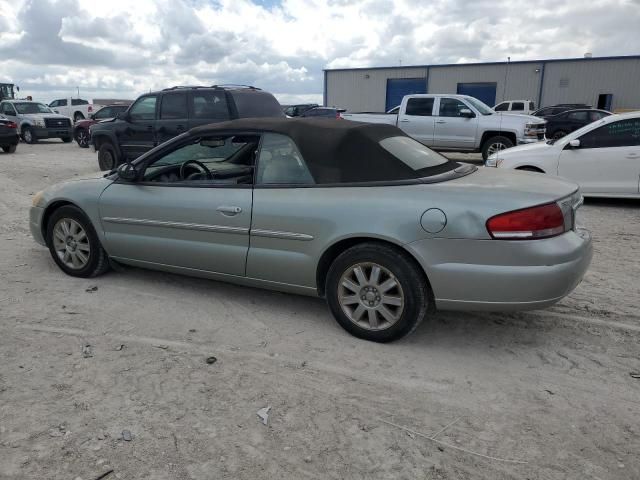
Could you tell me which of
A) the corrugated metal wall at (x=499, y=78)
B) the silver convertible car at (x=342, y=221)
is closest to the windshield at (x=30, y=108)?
the silver convertible car at (x=342, y=221)

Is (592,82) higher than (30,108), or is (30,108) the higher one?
(592,82)

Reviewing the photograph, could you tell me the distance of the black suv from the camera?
32.1ft

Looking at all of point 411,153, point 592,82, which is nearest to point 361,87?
point 592,82

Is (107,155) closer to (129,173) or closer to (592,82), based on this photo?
(129,173)

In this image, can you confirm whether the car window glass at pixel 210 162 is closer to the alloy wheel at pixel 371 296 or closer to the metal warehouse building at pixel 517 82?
the alloy wheel at pixel 371 296

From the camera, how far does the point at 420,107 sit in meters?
13.7

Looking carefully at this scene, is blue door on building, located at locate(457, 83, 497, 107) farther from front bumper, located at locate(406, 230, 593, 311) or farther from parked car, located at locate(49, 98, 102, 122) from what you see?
front bumper, located at locate(406, 230, 593, 311)

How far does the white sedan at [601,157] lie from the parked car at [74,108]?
2676 cm

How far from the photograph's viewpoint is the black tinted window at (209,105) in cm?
976

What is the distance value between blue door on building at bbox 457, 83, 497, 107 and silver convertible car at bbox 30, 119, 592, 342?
119 ft

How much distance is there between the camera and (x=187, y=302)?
442cm

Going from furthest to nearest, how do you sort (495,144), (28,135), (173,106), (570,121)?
(28,135), (570,121), (495,144), (173,106)

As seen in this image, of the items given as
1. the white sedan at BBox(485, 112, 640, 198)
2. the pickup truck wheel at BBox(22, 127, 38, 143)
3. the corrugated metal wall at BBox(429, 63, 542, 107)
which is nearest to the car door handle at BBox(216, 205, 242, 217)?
the white sedan at BBox(485, 112, 640, 198)

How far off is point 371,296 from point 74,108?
30661mm
